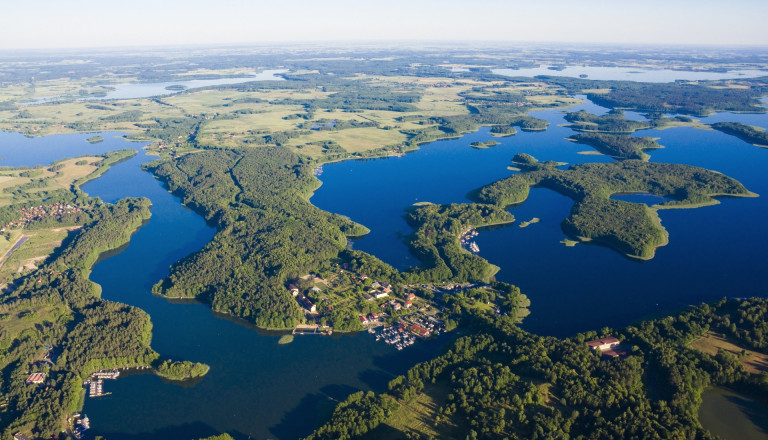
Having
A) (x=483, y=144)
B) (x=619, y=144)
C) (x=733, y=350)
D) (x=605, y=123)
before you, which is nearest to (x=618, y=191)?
(x=619, y=144)

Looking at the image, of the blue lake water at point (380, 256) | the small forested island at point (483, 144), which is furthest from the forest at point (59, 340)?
the small forested island at point (483, 144)

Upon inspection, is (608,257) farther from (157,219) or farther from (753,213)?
(157,219)

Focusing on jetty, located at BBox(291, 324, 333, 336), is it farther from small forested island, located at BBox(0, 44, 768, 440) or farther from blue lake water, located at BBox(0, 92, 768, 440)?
blue lake water, located at BBox(0, 92, 768, 440)

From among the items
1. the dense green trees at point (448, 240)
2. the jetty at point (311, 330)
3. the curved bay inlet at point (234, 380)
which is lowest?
the curved bay inlet at point (234, 380)

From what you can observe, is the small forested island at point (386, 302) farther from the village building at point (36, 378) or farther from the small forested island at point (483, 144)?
the small forested island at point (483, 144)

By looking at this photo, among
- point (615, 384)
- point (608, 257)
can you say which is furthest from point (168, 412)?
point (608, 257)

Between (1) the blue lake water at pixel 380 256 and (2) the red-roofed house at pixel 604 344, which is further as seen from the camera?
(2) the red-roofed house at pixel 604 344

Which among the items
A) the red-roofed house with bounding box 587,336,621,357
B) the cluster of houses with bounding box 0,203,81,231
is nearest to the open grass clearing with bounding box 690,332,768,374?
the red-roofed house with bounding box 587,336,621,357
